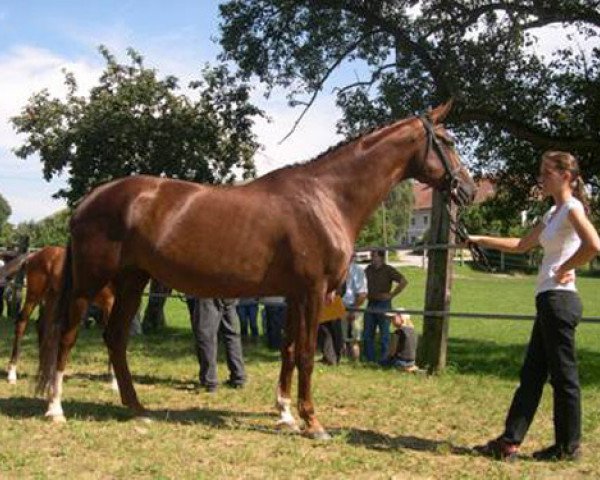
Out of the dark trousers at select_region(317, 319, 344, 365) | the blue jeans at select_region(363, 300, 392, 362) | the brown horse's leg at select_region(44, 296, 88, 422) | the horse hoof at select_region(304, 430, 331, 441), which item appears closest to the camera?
the horse hoof at select_region(304, 430, 331, 441)

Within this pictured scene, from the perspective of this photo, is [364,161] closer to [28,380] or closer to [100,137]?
[28,380]

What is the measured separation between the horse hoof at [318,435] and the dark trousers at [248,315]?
24.4 feet

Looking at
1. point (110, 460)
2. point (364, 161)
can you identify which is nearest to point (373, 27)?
point (364, 161)

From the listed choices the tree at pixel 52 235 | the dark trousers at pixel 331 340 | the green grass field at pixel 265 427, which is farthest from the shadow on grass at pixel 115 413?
the tree at pixel 52 235

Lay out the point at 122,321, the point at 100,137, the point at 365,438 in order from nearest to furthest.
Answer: the point at 365,438
the point at 122,321
the point at 100,137

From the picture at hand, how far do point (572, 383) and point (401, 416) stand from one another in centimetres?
189

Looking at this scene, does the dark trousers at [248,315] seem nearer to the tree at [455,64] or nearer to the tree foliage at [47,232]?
the tree at [455,64]

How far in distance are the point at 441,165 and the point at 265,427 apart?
8.44ft

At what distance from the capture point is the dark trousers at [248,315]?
12812 millimetres

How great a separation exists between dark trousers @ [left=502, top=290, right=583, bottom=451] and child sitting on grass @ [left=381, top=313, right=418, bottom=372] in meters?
4.12

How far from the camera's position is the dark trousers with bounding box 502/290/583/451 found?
14.9 ft

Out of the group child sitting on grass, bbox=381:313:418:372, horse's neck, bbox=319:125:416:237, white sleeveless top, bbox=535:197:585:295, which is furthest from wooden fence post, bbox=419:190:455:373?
white sleeveless top, bbox=535:197:585:295

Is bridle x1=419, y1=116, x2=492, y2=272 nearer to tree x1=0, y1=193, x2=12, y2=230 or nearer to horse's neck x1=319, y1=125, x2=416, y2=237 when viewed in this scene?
horse's neck x1=319, y1=125, x2=416, y2=237

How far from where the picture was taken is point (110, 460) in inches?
177
